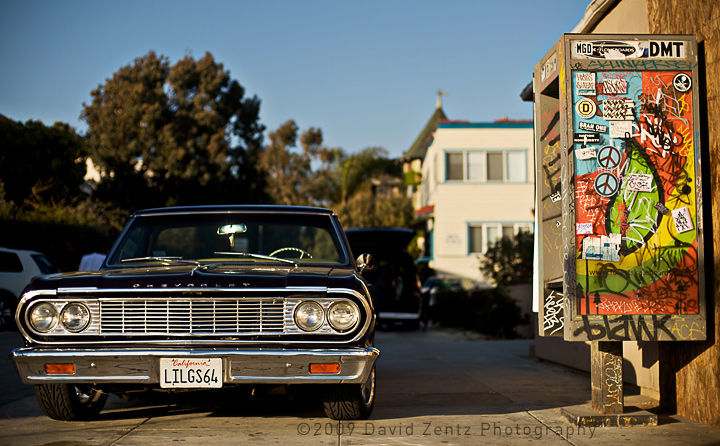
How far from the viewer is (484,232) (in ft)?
97.8

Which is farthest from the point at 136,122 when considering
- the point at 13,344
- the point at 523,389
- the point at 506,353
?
the point at 523,389

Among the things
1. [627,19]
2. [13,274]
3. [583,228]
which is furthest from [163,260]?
[13,274]

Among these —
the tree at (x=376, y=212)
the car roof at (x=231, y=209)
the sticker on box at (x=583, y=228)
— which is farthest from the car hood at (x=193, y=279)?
the tree at (x=376, y=212)

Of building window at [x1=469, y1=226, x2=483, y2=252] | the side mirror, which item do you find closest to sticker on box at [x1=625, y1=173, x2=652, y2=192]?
the side mirror

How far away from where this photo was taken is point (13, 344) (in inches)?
478

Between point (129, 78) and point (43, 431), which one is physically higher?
point (129, 78)

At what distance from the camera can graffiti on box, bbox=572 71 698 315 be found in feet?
18.6

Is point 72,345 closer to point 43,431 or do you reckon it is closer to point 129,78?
point 43,431

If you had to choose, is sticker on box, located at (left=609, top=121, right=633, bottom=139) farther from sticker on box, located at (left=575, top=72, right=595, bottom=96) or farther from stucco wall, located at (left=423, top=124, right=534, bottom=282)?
stucco wall, located at (left=423, top=124, right=534, bottom=282)

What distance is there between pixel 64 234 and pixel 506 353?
514 inches

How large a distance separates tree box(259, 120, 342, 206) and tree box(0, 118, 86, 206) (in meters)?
30.4

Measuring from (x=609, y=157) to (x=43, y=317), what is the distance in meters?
4.26

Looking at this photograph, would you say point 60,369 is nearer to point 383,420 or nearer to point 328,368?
point 328,368

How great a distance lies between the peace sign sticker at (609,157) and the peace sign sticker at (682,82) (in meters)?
0.66
